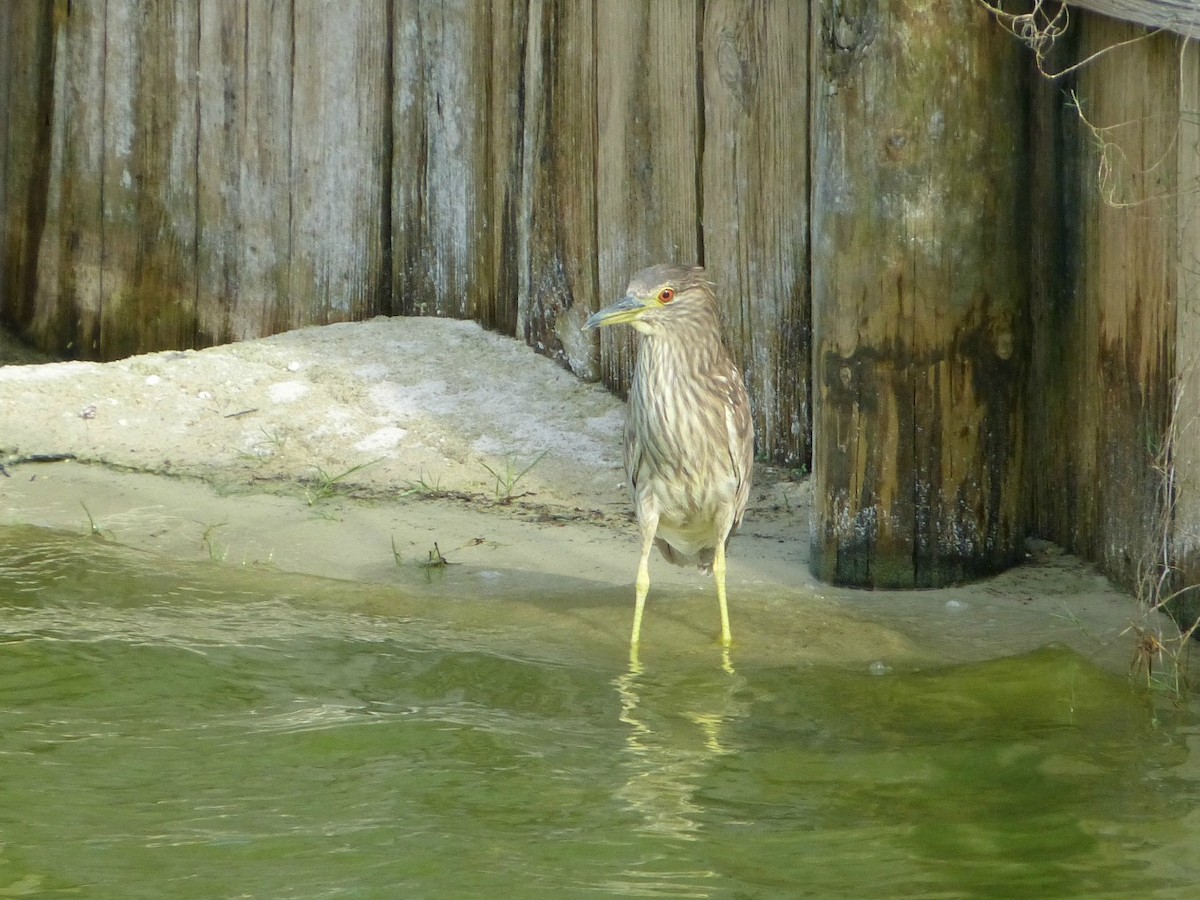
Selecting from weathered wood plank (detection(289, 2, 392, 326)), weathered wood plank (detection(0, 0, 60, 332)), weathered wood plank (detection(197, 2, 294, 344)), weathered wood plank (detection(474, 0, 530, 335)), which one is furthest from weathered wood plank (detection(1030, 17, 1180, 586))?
weathered wood plank (detection(0, 0, 60, 332))

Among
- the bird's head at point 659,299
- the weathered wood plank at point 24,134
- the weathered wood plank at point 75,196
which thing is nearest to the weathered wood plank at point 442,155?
the weathered wood plank at point 75,196

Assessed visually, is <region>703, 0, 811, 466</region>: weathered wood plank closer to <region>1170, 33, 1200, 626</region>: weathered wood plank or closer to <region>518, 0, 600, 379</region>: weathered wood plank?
<region>518, 0, 600, 379</region>: weathered wood plank

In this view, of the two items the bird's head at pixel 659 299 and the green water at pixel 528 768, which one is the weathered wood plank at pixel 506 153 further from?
the green water at pixel 528 768

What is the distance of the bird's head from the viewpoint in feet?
16.6

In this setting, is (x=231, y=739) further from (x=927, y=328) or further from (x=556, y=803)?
(x=927, y=328)

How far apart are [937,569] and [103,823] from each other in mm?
2644

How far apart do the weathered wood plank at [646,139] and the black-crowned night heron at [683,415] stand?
1.00 m

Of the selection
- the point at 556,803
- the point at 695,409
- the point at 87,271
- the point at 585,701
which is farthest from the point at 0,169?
the point at 556,803

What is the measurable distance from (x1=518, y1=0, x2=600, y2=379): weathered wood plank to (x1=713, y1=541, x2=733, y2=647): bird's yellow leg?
69.8 inches

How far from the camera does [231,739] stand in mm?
3980

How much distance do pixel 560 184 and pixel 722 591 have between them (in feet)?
7.60

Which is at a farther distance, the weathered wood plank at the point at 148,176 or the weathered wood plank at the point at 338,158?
the weathered wood plank at the point at 148,176

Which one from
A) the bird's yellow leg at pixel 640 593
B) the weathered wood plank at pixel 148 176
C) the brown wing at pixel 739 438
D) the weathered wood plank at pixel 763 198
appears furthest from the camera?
the weathered wood plank at pixel 148 176

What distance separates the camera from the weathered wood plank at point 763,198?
5789 mm
